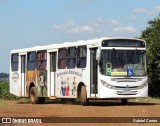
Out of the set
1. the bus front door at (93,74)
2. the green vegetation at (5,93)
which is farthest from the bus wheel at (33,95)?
the green vegetation at (5,93)

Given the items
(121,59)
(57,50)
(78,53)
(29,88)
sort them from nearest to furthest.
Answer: (121,59)
(78,53)
(57,50)
(29,88)

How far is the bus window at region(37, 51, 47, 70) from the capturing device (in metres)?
29.8

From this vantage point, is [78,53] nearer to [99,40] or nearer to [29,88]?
[99,40]

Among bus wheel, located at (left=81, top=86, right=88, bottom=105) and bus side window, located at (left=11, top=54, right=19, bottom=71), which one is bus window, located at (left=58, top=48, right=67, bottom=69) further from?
bus side window, located at (left=11, top=54, right=19, bottom=71)

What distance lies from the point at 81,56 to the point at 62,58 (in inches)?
88.1

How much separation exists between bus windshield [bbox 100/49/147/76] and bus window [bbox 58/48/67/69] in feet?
11.9

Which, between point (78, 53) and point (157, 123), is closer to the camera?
point (157, 123)

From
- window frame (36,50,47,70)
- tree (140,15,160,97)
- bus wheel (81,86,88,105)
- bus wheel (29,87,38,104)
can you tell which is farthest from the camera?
tree (140,15,160,97)

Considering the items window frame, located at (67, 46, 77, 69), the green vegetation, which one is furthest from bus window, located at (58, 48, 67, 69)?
the green vegetation

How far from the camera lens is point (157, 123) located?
16.5 metres

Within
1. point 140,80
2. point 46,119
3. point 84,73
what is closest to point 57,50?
point 84,73

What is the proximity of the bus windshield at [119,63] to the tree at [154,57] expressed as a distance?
43.9 ft

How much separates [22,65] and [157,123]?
16.8 m

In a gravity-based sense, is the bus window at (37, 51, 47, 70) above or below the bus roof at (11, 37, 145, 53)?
below
